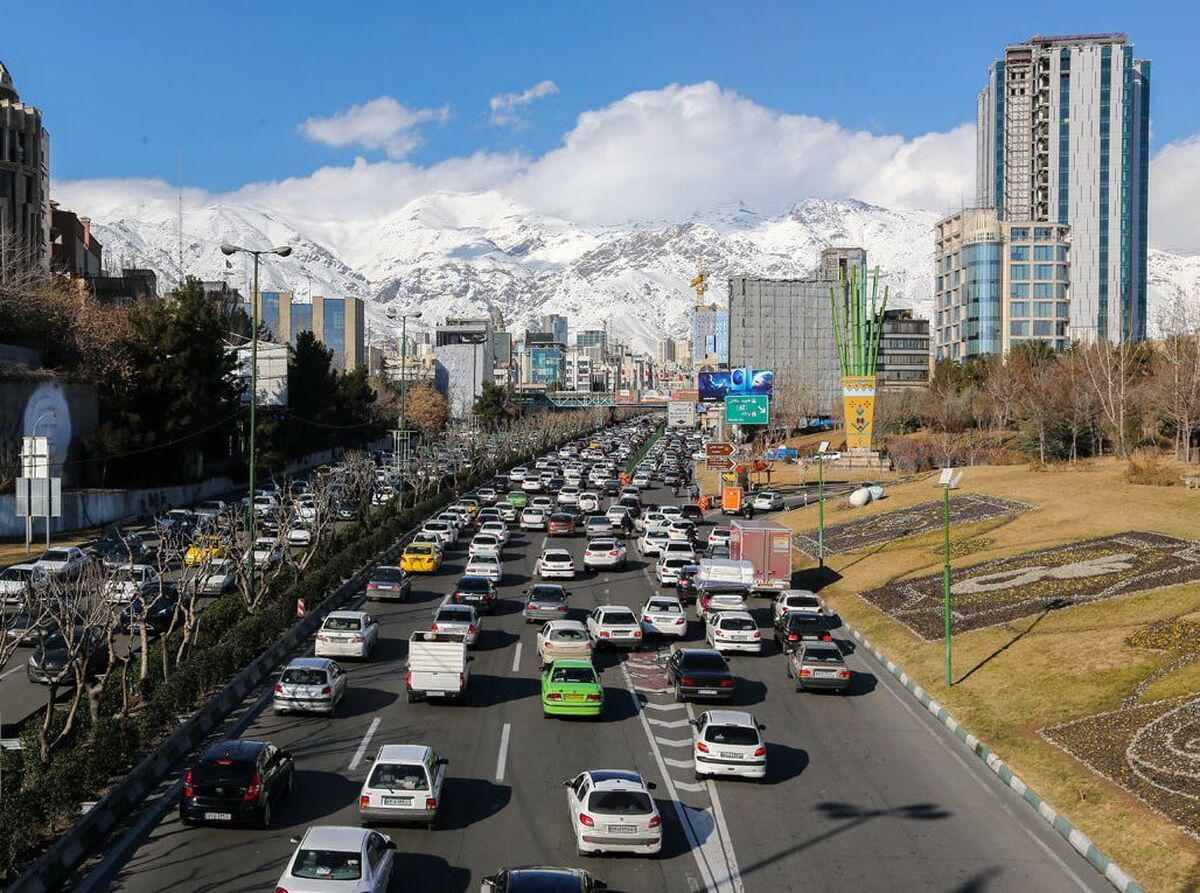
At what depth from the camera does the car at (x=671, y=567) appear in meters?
45.2

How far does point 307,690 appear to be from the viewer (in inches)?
991

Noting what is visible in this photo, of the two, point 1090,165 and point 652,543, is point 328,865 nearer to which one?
point 652,543

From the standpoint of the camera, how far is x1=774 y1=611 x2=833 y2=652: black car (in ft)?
→ 110

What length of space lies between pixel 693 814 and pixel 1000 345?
489ft

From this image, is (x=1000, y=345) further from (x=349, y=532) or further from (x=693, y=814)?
(x=693, y=814)

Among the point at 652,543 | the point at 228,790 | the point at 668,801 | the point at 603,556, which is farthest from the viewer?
the point at 652,543

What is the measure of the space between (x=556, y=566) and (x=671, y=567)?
4.94 m

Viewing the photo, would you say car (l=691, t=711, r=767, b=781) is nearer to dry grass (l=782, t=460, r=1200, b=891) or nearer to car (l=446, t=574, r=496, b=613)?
dry grass (l=782, t=460, r=1200, b=891)

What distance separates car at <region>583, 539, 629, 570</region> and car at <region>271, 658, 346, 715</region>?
2575 centimetres

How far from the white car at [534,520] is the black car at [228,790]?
48.4m

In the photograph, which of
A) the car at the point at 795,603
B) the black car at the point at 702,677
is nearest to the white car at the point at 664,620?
the car at the point at 795,603

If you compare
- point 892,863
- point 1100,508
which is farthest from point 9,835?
point 1100,508

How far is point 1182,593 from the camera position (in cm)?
3491

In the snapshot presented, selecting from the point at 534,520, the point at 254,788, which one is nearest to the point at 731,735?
the point at 254,788
